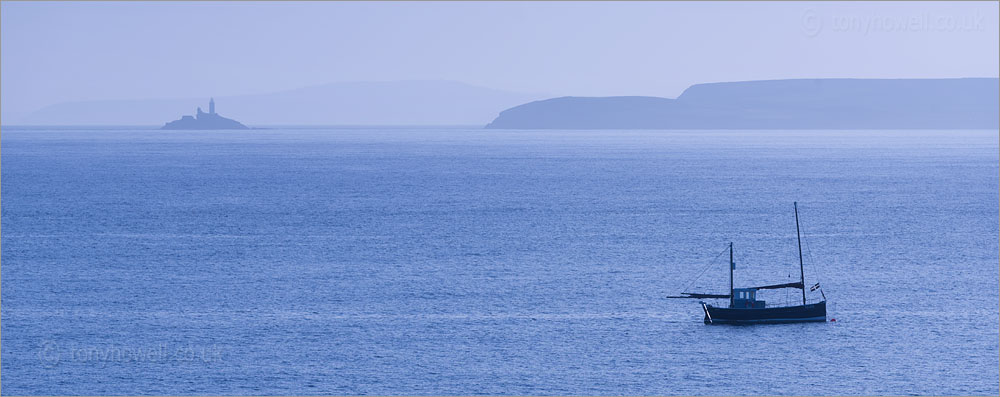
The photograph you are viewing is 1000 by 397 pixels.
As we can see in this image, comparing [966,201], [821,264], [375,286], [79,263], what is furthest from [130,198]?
[966,201]

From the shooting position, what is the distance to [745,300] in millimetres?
67812

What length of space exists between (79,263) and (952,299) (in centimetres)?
6141

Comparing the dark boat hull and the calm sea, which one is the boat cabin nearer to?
the dark boat hull

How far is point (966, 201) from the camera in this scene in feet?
480

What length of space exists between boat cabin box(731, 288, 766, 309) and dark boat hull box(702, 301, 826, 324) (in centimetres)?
65

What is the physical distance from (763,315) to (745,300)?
1.53 meters

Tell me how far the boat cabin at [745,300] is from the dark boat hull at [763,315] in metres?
0.65

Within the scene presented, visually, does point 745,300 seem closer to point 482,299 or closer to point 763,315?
point 763,315

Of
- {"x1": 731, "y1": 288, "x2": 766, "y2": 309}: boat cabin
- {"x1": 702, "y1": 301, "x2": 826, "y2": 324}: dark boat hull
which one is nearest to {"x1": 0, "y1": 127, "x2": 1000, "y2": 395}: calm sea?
{"x1": 702, "y1": 301, "x2": 826, "y2": 324}: dark boat hull

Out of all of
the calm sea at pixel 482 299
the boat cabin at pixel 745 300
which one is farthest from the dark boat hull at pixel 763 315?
the calm sea at pixel 482 299

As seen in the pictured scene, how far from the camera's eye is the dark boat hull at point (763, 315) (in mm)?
66688

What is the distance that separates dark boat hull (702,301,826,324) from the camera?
219 feet

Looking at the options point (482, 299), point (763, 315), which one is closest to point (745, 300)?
point (763, 315)

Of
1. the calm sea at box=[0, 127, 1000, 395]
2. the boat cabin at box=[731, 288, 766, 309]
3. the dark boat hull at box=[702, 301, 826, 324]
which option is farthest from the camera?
the boat cabin at box=[731, 288, 766, 309]
